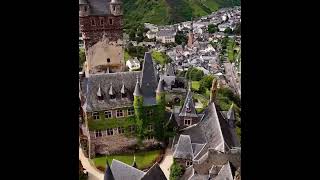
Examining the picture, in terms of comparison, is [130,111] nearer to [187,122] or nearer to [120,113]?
[120,113]

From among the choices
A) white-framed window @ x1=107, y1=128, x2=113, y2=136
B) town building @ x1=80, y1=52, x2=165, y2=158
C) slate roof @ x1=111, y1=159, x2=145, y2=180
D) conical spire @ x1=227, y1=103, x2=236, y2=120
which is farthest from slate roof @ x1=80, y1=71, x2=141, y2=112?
conical spire @ x1=227, y1=103, x2=236, y2=120

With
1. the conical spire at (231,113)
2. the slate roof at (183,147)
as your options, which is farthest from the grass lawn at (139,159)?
the conical spire at (231,113)

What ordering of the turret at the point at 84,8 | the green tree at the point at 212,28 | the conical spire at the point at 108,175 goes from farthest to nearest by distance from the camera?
the green tree at the point at 212,28 < the conical spire at the point at 108,175 < the turret at the point at 84,8

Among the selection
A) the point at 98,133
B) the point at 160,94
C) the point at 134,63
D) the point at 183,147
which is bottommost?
the point at 183,147

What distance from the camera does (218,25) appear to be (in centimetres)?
373

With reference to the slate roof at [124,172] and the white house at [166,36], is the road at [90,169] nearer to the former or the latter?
the slate roof at [124,172]

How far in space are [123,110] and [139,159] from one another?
1.15 feet

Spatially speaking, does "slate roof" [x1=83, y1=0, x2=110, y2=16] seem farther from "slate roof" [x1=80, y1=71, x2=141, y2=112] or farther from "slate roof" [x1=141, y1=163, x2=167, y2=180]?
"slate roof" [x1=141, y1=163, x2=167, y2=180]

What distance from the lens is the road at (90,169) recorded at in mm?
3609

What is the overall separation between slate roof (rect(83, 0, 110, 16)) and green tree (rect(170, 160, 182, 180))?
1116 mm

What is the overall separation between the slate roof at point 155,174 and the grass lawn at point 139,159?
0.04 metres

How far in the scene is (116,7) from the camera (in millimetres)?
3586

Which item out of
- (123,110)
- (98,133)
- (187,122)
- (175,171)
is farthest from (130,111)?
(175,171)
